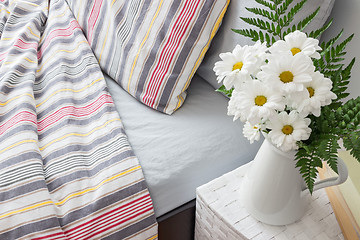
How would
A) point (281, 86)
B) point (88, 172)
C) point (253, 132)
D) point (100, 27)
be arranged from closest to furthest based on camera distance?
point (281, 86) < point (253, 132) < point (88, 172) < point (100, 27)

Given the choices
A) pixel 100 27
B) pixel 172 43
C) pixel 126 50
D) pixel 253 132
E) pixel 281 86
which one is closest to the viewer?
pixel 281 86

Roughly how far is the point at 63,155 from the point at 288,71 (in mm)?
620

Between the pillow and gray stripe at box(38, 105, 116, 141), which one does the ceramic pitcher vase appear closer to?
the pillow

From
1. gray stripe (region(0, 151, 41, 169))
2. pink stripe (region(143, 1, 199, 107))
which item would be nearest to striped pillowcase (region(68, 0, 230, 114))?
pink stripe (region(143, 1, 199, 107))

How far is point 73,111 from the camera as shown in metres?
1.05

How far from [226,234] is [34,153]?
51cm

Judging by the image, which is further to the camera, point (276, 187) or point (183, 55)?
point (183, 55)

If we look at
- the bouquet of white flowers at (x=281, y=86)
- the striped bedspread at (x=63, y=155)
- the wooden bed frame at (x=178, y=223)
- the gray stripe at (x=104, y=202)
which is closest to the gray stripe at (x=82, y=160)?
the striped bedspread at (x=63, y=155)

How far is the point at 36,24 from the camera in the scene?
4.46ft

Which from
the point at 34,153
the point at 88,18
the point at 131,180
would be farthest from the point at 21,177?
the point at 88,18

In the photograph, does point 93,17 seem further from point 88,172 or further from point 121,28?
point 88,172

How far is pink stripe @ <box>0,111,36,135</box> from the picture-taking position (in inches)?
38.3

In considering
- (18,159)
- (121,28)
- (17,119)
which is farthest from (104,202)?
(121,28)

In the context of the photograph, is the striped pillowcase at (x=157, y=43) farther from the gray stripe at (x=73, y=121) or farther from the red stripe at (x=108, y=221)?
the red stripe at (x=108, y=221)
